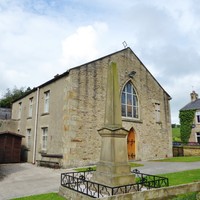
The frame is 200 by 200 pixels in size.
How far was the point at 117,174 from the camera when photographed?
747 centimetres

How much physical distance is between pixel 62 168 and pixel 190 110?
81.2 feet

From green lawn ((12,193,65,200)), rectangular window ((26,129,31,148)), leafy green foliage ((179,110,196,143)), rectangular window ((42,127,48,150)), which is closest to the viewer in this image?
green lawn ((12,193,65,200))

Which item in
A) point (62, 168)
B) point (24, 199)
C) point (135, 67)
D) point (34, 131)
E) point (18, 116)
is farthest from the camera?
point (18, 116)

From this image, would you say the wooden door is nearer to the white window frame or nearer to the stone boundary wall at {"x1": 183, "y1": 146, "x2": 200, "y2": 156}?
the white window frame

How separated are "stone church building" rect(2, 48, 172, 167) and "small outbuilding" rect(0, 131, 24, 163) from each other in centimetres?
113

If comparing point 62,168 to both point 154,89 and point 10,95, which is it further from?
point 10,95

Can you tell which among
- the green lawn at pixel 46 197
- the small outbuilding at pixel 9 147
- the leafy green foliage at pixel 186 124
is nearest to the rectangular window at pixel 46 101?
the small outbuilding at pixel 9 147

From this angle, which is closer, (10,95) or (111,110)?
(111,110)

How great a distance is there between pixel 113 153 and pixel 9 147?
14.6m

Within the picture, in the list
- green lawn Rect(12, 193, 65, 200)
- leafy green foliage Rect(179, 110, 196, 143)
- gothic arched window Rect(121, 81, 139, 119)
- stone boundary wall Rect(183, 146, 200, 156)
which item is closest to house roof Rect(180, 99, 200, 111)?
leafy green foliage Rect(179, 110, 196, 143)

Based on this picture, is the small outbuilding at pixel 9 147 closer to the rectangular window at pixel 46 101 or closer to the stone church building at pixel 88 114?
the stone church building at pixel 88 114

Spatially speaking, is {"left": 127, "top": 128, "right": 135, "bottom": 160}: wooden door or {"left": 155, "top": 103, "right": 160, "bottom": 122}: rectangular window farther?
{"left": 155, "top": 103, "right": 160, "bottom": 122}: rectangular window

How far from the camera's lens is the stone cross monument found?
24.5ft

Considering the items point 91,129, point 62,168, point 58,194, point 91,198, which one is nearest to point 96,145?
point 91,129
